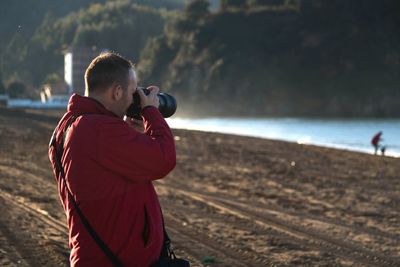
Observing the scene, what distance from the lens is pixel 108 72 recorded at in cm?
251

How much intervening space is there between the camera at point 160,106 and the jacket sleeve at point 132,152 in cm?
17

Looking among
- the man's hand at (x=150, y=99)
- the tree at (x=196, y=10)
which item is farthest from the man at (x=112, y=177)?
the tree at (x=196, y=10)

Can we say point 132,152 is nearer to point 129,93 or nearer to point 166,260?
point 129,93

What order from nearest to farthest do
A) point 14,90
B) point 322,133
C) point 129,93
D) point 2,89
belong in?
point 129,93
point 322,133
point 2,89
point 14,90

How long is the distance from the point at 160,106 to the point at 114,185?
0.44 metres

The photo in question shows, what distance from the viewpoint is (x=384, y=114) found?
254ft

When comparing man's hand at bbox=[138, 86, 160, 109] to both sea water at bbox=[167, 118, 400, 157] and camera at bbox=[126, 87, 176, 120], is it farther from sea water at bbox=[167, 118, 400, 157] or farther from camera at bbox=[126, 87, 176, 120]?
sea water at bbox=[167, 118, 400, 157]

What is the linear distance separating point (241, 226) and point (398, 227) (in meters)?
2.19

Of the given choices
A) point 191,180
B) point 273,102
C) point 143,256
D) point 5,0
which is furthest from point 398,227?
point 273,102

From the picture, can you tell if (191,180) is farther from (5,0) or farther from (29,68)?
(29,68)

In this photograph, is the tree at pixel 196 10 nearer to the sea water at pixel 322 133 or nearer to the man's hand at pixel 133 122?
the sea water at pixel 322 133

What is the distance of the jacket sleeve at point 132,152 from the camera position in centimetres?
243

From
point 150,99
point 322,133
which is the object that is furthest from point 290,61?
point 150,99

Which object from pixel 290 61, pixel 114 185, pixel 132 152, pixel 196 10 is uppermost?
pixel 196 10
